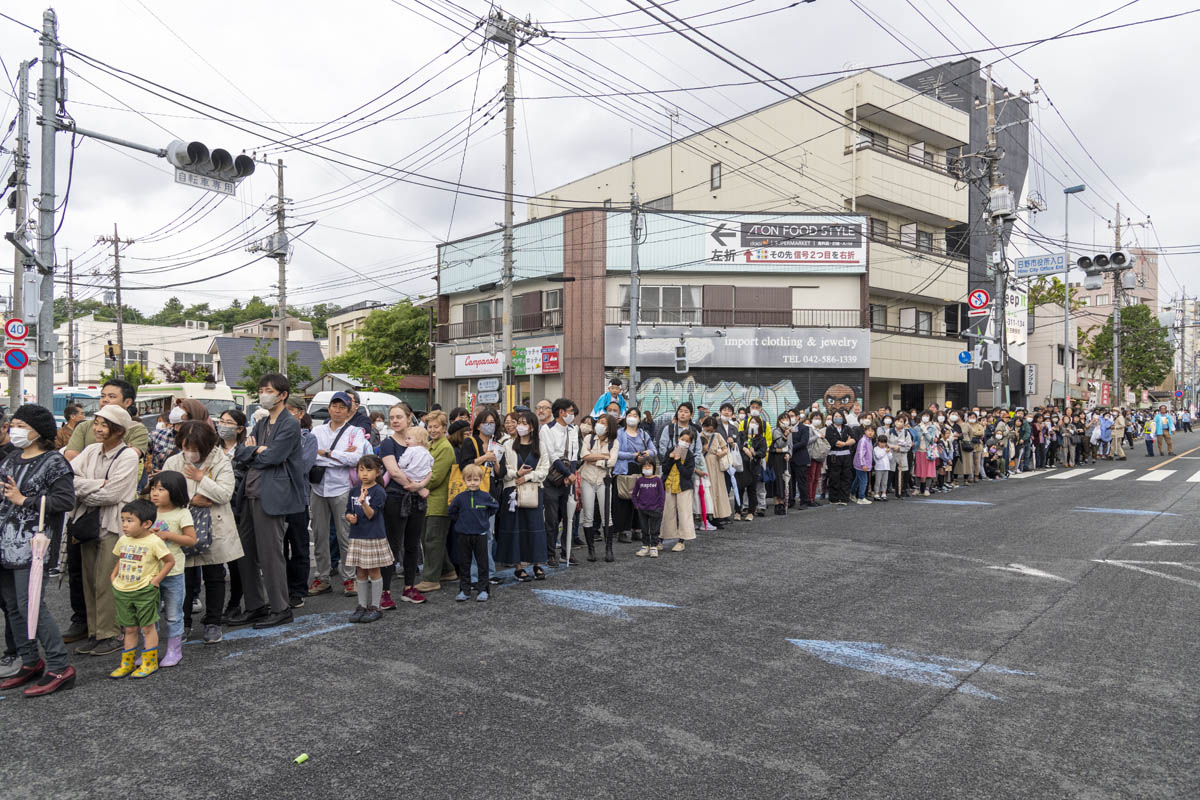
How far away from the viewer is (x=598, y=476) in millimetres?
9352

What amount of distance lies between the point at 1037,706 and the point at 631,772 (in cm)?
267

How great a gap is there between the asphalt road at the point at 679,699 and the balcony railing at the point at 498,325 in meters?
23.4

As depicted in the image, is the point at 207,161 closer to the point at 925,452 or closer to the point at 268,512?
the point at 268,512

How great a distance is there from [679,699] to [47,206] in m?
12.8

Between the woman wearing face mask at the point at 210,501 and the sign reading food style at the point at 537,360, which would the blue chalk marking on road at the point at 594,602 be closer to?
the woman wearing face mask at the point at 210,501

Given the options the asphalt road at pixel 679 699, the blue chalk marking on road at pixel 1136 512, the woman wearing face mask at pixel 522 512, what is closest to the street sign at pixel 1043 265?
the blue chalk marking on road at pixel 1136 512

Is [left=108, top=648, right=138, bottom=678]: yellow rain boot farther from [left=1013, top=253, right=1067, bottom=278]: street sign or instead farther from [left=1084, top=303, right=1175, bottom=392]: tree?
[left=1084, top=303, right=1175, bottom=392]: tree

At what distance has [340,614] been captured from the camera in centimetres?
678

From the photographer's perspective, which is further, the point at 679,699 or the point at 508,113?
the point at 508,113

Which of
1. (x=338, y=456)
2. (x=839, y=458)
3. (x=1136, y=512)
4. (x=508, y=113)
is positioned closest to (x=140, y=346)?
(x=508, y=113)

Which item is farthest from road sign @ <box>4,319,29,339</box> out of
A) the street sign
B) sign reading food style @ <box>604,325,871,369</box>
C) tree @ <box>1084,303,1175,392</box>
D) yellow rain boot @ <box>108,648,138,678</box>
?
tree @ <box>1084,303,1175,392</box>

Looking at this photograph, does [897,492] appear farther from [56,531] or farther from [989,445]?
[56,531]

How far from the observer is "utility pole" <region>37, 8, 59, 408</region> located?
1183cm

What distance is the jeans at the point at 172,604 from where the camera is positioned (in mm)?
5391
